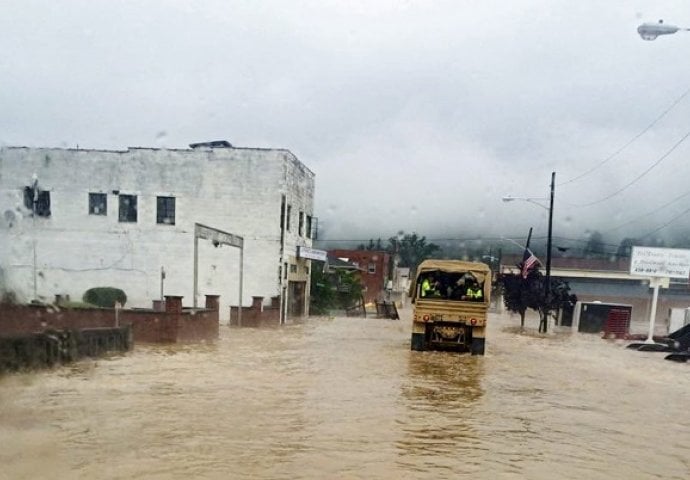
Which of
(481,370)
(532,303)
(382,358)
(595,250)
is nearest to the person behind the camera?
(481,370)

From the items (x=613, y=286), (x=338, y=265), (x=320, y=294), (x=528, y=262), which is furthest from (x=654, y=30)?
(x=613, y=286)

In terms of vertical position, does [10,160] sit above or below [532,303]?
above

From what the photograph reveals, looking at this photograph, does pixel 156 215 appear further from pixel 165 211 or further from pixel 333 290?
pixel 333 290

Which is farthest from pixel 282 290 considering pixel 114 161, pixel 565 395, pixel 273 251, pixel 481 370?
pixel 565 395

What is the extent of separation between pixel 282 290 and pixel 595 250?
67.6 feet

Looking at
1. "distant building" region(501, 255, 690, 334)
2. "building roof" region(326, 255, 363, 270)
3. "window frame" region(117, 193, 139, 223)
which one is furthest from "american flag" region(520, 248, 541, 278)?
"window frame" region(117, 193, 139, 223)

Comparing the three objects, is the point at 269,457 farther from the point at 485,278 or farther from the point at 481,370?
the point at 485,278

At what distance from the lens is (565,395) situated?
494 inches

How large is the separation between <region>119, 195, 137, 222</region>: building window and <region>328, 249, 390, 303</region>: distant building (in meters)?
35.2

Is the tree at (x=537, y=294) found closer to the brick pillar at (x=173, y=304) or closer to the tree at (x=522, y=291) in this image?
the tree at (x=522, y=291)

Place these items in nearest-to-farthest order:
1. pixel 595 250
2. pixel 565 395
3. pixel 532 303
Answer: pixel 565 395 < pixel 532 303 < pixel 595 250

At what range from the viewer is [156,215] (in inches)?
1302

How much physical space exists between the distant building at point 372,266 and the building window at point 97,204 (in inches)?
1401

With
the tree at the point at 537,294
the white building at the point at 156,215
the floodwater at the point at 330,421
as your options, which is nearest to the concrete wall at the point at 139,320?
the floodwater at the point at 330,421
